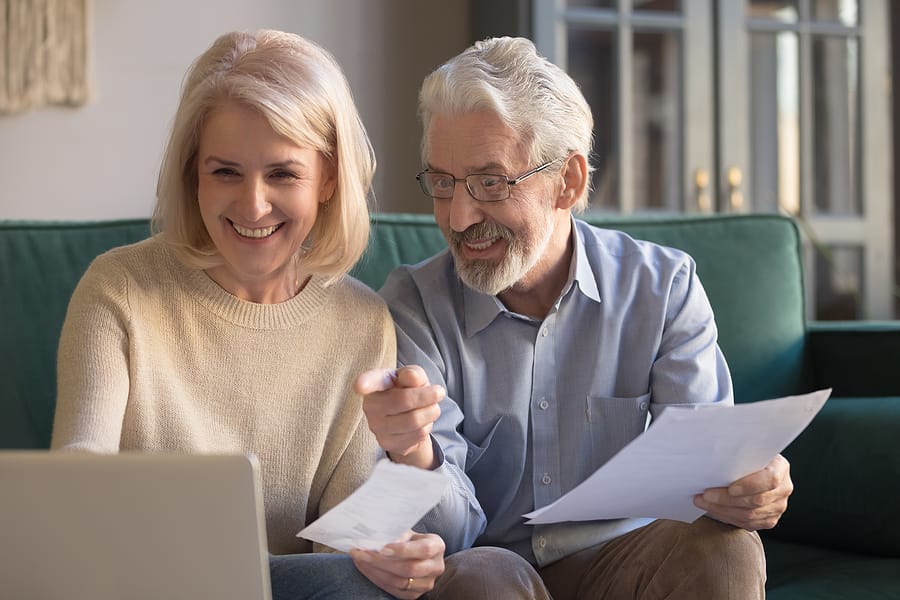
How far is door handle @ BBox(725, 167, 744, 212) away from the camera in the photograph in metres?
3.37

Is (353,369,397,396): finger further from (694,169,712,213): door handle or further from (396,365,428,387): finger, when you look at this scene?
(694,169,712,213): door handle

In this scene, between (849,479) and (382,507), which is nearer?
(382,507)

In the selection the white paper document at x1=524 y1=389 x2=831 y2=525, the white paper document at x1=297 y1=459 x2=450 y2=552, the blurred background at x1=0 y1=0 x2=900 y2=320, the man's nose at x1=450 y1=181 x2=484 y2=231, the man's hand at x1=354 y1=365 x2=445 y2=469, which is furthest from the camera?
the blurred background at x1=0 y1=0 x2=900 y2=320

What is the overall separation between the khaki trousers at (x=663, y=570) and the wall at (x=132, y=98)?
2110mm

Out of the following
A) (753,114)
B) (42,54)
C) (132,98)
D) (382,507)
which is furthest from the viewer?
(753,114)

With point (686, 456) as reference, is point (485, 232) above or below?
above

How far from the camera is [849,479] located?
1.66 meters

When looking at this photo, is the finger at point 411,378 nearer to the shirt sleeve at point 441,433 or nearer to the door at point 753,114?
the shirt sleeve at point 441,433

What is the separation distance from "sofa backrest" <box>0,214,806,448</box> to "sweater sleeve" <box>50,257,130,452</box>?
0.36m

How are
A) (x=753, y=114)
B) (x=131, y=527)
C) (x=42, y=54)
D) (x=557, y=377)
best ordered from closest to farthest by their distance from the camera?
(x=131, y=527)
(x=557, y=377)
(x=42, y=54)
(x=753, y=114)

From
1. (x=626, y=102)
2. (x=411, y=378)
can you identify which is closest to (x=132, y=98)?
(x=626, y=102)

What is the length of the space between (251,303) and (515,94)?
47 cm

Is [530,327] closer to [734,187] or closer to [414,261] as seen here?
[414,261]

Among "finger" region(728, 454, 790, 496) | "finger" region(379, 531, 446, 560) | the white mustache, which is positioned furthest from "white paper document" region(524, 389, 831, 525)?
the white mustache
